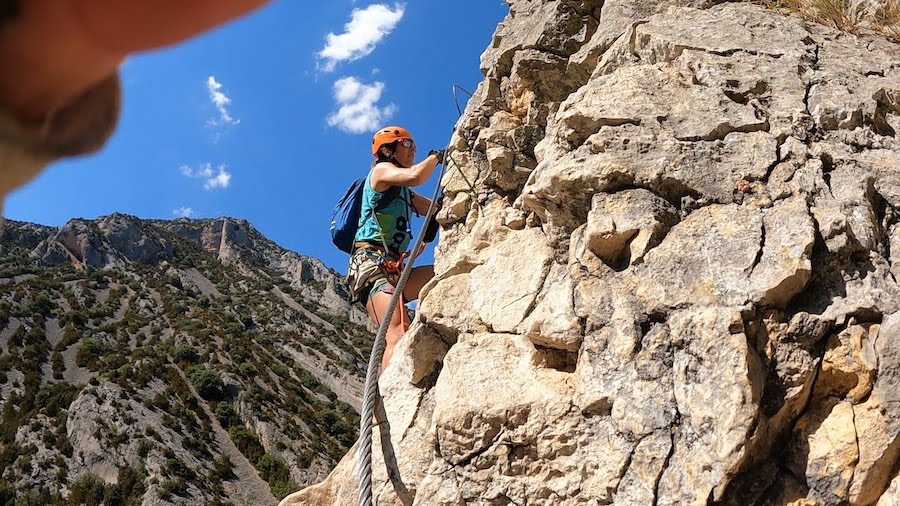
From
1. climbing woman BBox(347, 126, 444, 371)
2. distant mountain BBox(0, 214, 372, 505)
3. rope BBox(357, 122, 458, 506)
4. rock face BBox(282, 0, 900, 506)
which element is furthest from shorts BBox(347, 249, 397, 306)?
distant mountain BBox(0, 214, 372, 505)

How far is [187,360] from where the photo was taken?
53.6m

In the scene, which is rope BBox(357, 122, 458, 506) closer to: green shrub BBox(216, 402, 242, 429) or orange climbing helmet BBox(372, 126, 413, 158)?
orange climbing helmet BBox(372, 126, 413, 158)

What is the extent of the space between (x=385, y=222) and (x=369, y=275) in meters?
0.51

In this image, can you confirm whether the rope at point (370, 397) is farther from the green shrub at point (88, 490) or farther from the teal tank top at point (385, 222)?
the green shrub at point (88, 490)

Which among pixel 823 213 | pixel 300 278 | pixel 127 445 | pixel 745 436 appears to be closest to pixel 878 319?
pixel 823 213

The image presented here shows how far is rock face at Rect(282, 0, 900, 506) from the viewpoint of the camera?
299cm

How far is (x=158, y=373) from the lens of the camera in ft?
164

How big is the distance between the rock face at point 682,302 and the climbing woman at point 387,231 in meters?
0.72

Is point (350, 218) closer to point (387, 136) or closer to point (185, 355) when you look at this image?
point (387, 136)

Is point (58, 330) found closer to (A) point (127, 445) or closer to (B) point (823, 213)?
(A) point (127, 445)

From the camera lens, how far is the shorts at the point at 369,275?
18.4 ft

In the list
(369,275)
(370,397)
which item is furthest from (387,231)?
(370,397)

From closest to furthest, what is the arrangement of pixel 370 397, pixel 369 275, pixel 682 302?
pixel 682 302
pixel 370 397
pixel 369 275

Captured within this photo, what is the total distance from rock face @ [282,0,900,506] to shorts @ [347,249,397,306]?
71 centimetres
